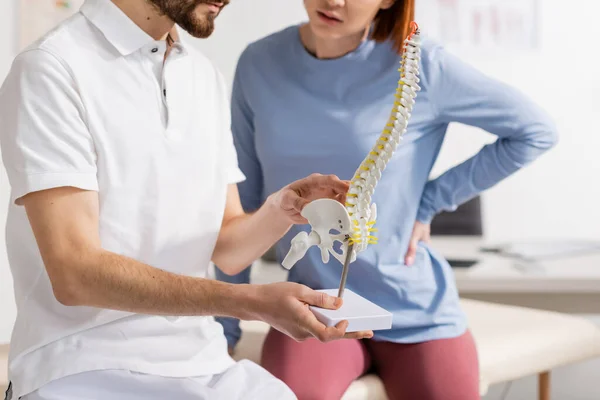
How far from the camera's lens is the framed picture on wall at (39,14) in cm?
299

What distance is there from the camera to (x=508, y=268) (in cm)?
282

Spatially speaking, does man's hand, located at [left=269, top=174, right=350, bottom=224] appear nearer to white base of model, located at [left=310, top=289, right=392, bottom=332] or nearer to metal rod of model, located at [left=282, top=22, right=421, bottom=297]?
metal rod of model, located at [left=282, top=22, right=421, bottom=297]

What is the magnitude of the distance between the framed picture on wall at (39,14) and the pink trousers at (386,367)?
1.78 m

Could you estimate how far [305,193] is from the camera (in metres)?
1.45

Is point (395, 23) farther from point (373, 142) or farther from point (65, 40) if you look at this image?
point (65, 40)

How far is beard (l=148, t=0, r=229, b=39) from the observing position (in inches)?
55.7

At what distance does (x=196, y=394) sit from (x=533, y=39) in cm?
316

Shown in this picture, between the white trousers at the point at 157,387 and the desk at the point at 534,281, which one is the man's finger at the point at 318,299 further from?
the desk at the point at 534,281

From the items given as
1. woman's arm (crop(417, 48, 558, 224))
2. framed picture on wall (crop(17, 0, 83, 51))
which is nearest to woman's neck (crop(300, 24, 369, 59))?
woman's arm (crop(417, 48, 558, 224))

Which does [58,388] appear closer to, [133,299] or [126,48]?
[133,299]

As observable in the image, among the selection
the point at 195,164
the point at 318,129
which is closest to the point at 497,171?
the point at 318,129

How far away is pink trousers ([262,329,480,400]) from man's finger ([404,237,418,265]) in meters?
0.19

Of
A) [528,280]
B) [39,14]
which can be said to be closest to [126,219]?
[528,280]

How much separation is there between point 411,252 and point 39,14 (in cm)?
191
